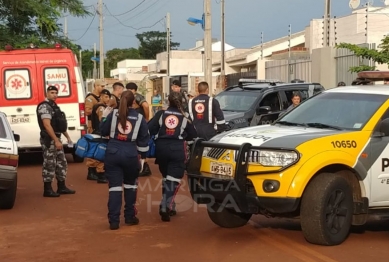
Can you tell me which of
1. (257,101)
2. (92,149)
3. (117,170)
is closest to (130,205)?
(117,170)

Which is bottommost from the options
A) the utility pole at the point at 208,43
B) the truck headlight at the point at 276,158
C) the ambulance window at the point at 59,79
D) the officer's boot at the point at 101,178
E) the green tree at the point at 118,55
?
the officer's boot at the point at 101,178

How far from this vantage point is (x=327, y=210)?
25.8 feet

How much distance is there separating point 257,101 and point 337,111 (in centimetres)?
750

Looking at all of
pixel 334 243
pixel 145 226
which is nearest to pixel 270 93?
pixel 145 226

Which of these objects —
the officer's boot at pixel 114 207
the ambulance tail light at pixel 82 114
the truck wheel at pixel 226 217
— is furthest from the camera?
the ambulance tail light at pixel 82 114

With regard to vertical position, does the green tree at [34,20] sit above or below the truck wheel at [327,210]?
above

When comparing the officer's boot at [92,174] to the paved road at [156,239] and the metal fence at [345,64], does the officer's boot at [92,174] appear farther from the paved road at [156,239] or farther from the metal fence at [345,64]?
the metal fence at [345,64]

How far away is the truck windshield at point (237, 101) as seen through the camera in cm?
1653

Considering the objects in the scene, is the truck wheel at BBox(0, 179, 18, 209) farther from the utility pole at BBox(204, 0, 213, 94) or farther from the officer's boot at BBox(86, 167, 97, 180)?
the utility pole at BBox(204, 0, 213, 94)

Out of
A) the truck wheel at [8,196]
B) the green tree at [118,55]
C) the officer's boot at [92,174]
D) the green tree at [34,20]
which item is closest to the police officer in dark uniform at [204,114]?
the officer's boot at [92,174]

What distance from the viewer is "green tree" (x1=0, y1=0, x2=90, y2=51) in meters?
25.0

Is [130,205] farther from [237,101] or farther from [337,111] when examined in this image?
[237,101]

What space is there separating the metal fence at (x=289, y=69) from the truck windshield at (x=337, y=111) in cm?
1691

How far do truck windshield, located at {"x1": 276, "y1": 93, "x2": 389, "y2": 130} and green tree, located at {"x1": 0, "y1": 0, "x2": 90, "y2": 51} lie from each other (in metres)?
17.1
